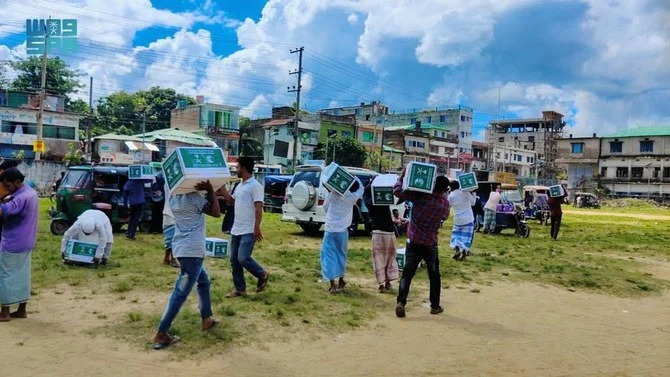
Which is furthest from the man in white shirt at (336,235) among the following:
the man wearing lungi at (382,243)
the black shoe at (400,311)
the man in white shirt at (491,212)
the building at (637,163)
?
the building at (637,163)

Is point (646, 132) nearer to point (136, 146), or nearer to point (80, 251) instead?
point (136, 146)

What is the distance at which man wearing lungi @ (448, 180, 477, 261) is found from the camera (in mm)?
11797

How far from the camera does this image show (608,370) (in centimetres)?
520

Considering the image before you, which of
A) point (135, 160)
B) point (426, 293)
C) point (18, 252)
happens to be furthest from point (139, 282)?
point (135, 160)

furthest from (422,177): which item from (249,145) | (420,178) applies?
(249,145)

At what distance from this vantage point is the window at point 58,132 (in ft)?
143

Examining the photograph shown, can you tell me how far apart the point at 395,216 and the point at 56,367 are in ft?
21.3

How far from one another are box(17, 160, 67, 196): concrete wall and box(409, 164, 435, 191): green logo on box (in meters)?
31.7

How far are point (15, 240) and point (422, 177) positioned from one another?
4.89 m

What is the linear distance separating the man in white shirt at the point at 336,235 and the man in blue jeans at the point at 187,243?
2716 millimetres

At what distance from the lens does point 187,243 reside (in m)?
5.43

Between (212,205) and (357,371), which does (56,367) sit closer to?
(212,205)

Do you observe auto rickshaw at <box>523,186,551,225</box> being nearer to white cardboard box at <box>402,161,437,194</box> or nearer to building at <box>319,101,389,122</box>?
white cardboard box at <box>402,161,437,194</box>

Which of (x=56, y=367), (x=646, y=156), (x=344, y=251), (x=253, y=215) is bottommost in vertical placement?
(x=56, y=367)
